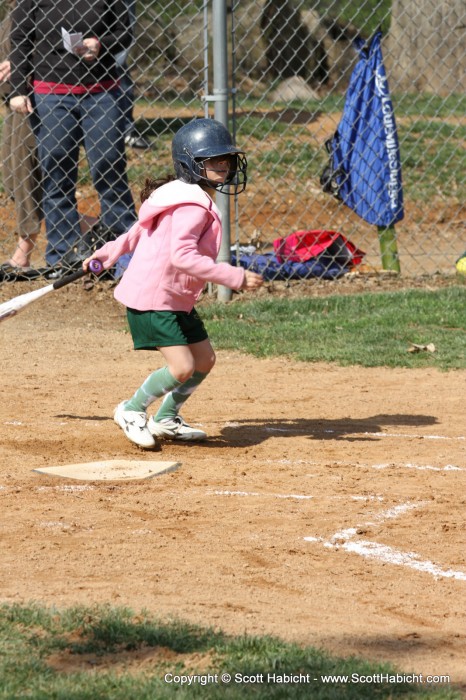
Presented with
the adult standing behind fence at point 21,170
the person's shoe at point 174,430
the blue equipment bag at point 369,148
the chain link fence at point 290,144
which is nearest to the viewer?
the person's shoe at point 174,430

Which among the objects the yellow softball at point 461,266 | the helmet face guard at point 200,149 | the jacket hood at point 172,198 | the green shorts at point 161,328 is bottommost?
the yellow softball at point 461,266

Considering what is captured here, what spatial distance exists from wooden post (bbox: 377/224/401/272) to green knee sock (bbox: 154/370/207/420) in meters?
4.36

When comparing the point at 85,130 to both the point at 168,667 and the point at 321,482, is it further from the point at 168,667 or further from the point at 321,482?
the point at 168,667

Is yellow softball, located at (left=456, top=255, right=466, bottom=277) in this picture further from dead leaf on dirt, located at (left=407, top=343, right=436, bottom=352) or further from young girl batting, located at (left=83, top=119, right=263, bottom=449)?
young girl batting, located at (left=83, top=119, right=263, bottom=449)

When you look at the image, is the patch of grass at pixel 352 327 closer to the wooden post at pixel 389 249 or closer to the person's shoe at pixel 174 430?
the wooden post at pixel 389 249

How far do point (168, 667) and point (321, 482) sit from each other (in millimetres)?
1957

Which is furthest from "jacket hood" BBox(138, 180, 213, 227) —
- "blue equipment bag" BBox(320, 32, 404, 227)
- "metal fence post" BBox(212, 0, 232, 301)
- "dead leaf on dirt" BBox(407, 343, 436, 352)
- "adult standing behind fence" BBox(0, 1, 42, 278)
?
"blue equipment bag" BBox(320, 32, 404, 227)

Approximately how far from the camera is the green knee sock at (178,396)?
17.7ft

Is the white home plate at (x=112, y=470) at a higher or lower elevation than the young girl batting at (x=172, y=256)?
lower

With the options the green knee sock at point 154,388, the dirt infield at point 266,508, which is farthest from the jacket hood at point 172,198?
the dirt infield at point 266,508

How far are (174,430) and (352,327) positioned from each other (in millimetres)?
2817

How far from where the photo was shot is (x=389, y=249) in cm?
947

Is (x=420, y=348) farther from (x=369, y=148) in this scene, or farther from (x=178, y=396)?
(x=369, y=148)

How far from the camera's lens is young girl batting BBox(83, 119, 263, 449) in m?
5.05
